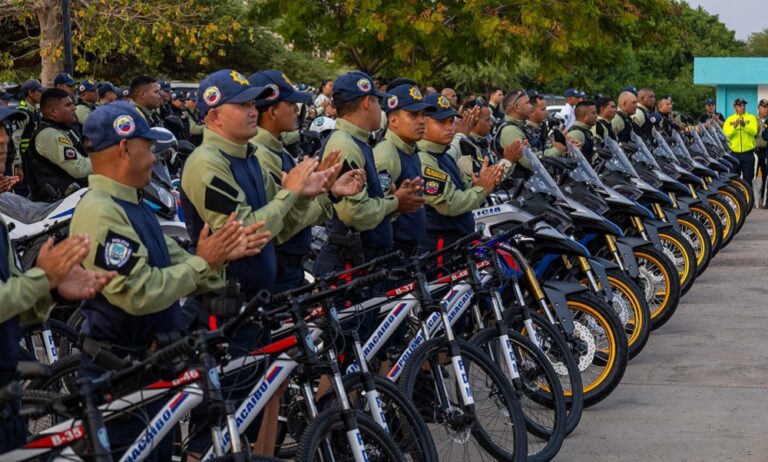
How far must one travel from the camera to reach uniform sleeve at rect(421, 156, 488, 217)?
7.52 meters

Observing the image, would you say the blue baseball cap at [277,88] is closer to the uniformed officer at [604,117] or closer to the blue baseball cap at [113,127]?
the blue baseball cap at [113,127]

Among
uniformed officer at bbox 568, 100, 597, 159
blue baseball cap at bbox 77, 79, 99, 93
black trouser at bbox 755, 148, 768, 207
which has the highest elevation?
blue baseball cap at bbox 77, 79, 99, 93

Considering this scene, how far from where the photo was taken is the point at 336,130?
22.7 ft

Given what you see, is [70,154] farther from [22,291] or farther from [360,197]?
[22,291]

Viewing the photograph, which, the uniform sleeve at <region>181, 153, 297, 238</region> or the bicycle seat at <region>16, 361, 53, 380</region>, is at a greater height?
→ the uniform sleeve at <region>181, 153, 297, 238</region>

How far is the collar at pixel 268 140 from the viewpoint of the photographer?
20.8 ft

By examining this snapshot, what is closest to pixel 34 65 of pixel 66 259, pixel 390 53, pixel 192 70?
pixel 192 70

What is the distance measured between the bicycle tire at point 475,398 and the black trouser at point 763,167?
1733cm

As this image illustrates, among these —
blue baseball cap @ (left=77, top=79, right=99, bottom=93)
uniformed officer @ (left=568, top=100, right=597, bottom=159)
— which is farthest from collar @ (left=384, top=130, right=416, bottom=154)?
blue baseball cap @ (left=77, top=79, right=99, bottom=93)

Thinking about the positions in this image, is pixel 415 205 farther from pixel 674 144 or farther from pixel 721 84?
pixel 721 84

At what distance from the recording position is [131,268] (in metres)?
4.50

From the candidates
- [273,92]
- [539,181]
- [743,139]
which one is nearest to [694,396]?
[539,181]

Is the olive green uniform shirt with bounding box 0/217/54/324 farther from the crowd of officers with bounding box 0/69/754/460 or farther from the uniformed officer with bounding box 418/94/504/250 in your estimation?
the uniformed officer with bounding box 418/94/504/250

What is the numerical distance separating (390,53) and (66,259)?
75.1 ft
